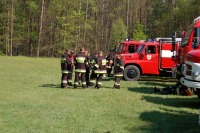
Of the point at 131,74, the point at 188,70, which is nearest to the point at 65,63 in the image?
the point at 131,74

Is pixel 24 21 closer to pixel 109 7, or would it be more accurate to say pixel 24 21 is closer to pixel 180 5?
pixel 109 7

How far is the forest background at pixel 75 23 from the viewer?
173 ft

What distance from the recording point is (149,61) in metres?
18.1

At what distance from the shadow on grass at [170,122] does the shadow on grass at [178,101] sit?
4.05ft

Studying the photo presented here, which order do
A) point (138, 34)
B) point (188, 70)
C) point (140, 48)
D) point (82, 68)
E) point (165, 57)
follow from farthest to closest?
point (138, 34) < point (140, 48) < point (165, 57) < point (82, 68) < point (188, 70)

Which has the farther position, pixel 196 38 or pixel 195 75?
pixel 196 38

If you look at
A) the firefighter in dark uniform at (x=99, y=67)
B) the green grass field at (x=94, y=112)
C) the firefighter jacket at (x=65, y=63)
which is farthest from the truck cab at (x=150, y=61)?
the green grass field at (x=94, y=112)

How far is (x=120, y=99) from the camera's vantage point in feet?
37.2

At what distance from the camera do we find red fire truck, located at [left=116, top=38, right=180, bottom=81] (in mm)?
17984

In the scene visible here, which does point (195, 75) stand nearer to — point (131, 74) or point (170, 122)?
point (170, 122)

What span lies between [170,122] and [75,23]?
49105 millimetres

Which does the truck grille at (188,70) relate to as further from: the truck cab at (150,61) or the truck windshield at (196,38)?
the truck cab at (150,61)

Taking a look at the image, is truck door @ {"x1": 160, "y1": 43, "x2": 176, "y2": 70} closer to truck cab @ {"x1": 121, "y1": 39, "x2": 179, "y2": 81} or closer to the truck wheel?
truck cab @ {"x1": 121, "y1": 39, "x2": 179, "y2": 81}

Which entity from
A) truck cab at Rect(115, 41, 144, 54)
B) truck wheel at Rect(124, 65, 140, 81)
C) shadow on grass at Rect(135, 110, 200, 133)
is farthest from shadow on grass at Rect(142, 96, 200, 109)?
truck cab at Rect(115, 41, 144, 54)
